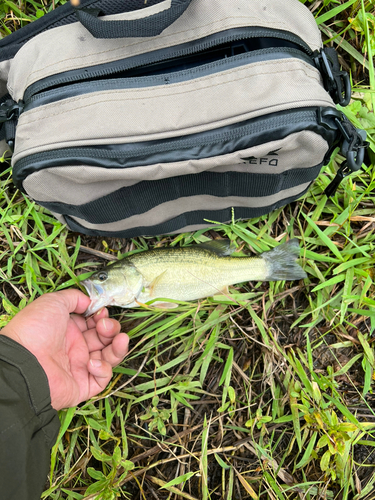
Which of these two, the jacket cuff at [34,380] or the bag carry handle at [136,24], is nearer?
the bag carry handle at [136,24]

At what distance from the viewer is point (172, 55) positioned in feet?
6.72

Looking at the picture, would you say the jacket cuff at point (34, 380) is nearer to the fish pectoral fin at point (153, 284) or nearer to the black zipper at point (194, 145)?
the fish pectoral fin at point (153, 284)

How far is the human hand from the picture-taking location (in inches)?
90.7

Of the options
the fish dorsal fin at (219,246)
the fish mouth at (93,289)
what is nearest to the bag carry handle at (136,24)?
the fish dorsal fin at (219,246)

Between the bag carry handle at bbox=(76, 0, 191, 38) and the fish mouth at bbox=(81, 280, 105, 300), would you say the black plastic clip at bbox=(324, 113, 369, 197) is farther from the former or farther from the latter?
the fish mouth at bbox=(81, 280, 105, 300)

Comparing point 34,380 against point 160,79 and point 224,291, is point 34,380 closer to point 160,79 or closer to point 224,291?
point 224,291

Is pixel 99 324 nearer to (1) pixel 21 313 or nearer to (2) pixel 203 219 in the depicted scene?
(1) pixel 21 313

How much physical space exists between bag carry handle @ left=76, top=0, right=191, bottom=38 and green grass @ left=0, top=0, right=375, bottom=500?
1.46 meters

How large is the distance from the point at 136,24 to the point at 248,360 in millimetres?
2510

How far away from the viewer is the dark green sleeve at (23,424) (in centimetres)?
182

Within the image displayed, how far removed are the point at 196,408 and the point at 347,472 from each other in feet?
4.04

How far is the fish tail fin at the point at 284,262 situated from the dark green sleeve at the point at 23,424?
1.80 meters

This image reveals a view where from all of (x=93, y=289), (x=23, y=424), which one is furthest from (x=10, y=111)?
(x=23, y=424)

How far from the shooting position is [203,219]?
269 cm
